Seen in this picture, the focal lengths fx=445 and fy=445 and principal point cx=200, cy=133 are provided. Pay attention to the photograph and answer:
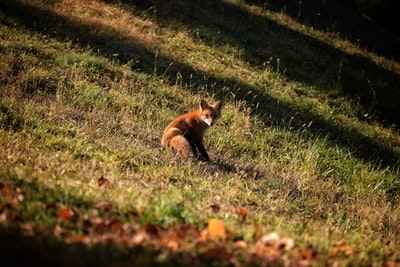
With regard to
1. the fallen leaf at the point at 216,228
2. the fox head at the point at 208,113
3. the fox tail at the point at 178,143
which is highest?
the fallen leaf at the point at 216,228

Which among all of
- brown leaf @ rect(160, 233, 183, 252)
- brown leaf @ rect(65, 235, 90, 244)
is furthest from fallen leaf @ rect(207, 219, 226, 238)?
brown leaf @ rect(65, 235, 90, 244)

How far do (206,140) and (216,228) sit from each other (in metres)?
5.80

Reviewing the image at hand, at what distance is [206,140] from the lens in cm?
1052

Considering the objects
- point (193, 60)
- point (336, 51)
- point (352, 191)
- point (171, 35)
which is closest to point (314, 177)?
point (352, 191)

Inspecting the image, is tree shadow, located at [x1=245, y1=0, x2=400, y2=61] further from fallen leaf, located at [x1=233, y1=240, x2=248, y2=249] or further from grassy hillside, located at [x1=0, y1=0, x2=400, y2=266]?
fallen leaf, located at [x1=233, y1=240, x2=248, y2=249]

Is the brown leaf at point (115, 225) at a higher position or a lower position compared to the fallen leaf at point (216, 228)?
lower

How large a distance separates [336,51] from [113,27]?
10.4m

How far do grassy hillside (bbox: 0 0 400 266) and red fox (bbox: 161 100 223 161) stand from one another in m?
0.30

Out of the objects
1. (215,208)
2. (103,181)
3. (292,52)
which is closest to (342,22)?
(292,52)

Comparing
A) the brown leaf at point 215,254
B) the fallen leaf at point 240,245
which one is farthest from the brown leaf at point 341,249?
the brown leaf at point 215,254

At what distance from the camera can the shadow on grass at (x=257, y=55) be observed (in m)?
14.0

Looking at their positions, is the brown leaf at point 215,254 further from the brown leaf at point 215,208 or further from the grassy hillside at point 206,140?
the brown leaf at point 215,208

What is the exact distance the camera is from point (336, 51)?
2055cm

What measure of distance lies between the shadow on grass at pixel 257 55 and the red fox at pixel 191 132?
10.7ft
